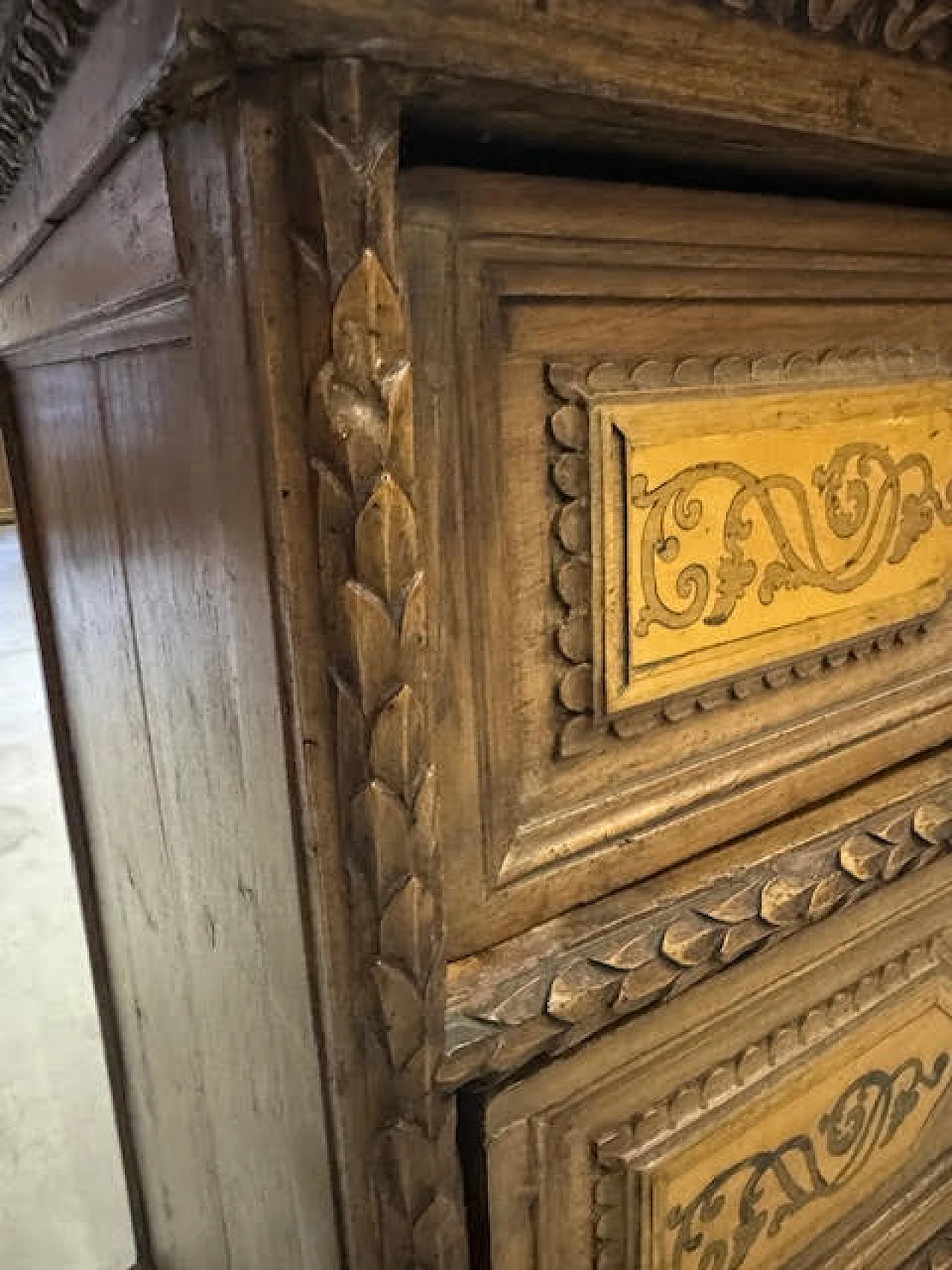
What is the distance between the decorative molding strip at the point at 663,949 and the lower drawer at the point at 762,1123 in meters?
0.05

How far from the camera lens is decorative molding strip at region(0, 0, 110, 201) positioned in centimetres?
39

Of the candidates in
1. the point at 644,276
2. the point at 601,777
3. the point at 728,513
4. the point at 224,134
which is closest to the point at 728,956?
the point at 601,777

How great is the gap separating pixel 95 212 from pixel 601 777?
399mm

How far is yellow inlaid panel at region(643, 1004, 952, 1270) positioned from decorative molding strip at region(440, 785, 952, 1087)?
0.52 feet

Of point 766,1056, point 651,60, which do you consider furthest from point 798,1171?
point 651,60

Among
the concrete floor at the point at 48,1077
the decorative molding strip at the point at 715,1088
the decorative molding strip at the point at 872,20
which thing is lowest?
the concrete floor at the point at 48,1077

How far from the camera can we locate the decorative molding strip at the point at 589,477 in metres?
0.48

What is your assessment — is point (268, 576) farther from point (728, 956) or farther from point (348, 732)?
point (728, 956)

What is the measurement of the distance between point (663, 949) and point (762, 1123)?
24cm

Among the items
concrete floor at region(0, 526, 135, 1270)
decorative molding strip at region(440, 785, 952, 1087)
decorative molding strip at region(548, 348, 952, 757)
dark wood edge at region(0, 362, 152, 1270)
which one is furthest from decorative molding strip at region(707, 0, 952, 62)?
concrete floor at region(0, 526, 135, 1270)

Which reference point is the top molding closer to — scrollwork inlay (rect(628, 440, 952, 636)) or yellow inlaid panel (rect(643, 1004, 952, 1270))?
scrollwork inlay (rect(628, 440, 952, 636))

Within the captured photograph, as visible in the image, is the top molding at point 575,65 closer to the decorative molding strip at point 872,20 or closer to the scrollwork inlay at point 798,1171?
the decorative molding strip at point 872,20

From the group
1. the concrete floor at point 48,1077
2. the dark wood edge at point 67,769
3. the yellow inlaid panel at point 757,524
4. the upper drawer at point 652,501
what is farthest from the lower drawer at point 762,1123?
the concrete floor at point 48,1077

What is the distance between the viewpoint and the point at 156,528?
21.7 inches
